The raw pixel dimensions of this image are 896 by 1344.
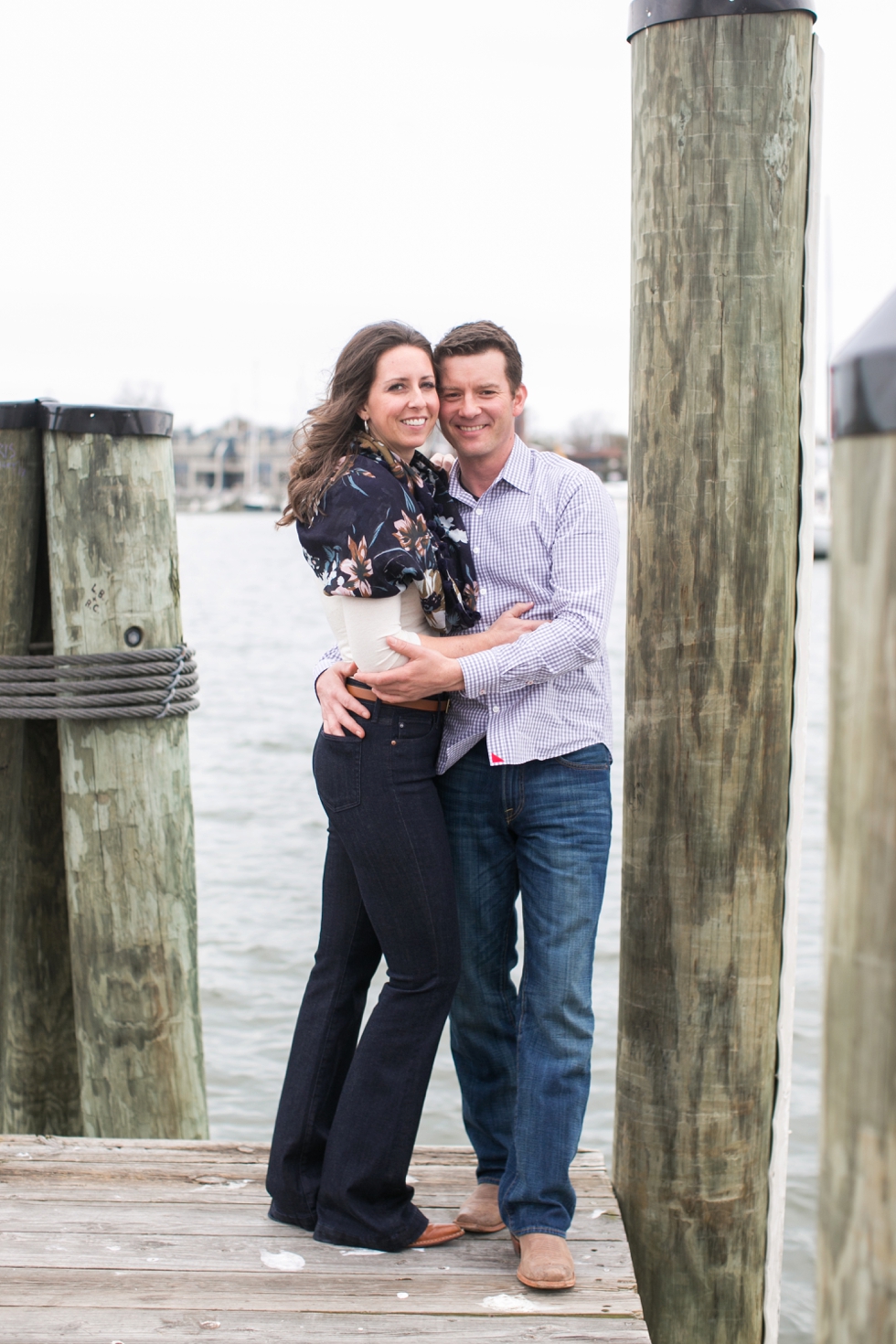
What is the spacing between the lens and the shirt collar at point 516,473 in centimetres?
263

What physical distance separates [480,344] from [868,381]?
1804mm

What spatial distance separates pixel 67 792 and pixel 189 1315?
1375 millimetres

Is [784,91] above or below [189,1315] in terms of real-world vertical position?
above

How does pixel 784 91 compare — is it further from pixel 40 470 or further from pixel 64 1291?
pixel 64 1291

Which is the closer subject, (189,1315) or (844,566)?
(844,566)

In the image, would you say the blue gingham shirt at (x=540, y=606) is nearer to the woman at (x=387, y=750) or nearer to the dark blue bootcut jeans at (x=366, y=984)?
the woman at (x=387, y=750)

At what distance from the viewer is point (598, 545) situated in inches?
100

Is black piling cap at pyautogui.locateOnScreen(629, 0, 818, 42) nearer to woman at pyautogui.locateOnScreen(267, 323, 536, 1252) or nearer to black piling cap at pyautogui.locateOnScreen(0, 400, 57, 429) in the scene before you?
woman at pyautogui.locateOnScreen(267, 323, 536, 1252)

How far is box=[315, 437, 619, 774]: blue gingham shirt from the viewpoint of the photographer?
97.8 inches

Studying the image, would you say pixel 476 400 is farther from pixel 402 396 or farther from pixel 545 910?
pixel 545 910

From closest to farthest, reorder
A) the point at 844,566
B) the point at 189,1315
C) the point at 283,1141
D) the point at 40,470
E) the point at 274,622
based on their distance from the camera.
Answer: the point at 844,566 < the point at 189,1315 < the point at 283,1141 < the point at 40,470 < the point at 274,622

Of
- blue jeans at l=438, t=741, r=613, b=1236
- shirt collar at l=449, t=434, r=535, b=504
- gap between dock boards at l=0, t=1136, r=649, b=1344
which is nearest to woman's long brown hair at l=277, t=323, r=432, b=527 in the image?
shirt collar at l=449, t=434, r=535, b=504

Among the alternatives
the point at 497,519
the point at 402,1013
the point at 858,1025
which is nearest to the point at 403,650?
the point at 497,519

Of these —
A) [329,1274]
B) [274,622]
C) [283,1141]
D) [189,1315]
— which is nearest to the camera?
[189,1315]
